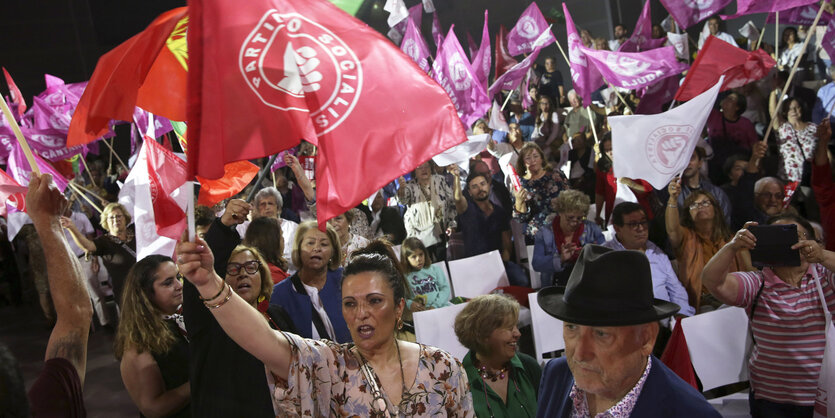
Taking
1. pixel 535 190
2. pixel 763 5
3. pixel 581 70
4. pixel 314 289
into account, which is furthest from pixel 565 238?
pixel 581 70

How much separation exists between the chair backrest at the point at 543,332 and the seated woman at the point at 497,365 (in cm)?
116

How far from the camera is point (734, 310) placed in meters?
4.06

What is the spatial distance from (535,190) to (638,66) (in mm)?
1974

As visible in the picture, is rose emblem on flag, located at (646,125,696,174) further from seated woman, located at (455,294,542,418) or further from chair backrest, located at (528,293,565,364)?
seated woman, located at (455,294,542,418)

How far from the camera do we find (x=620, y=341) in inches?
71.6

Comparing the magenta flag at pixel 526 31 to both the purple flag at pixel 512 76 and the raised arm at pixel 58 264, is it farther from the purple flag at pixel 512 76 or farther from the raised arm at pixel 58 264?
the raised arm at pixel 58 264

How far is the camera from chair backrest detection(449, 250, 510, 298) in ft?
18.6

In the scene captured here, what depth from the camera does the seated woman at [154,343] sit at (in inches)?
111

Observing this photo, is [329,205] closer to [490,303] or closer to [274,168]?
[490,303]

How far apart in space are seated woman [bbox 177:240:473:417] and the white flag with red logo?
3.21 m

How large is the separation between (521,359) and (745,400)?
1795 mm

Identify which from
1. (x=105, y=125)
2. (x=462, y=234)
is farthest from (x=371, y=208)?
(x=105, y=125)

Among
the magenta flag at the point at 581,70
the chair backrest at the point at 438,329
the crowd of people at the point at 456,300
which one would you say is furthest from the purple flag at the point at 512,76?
the chair backrest at the point at 438,329

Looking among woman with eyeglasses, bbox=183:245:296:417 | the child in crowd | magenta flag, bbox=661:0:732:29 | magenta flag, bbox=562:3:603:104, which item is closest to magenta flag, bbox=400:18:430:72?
magenta flag, bbox=562:3:603:104
